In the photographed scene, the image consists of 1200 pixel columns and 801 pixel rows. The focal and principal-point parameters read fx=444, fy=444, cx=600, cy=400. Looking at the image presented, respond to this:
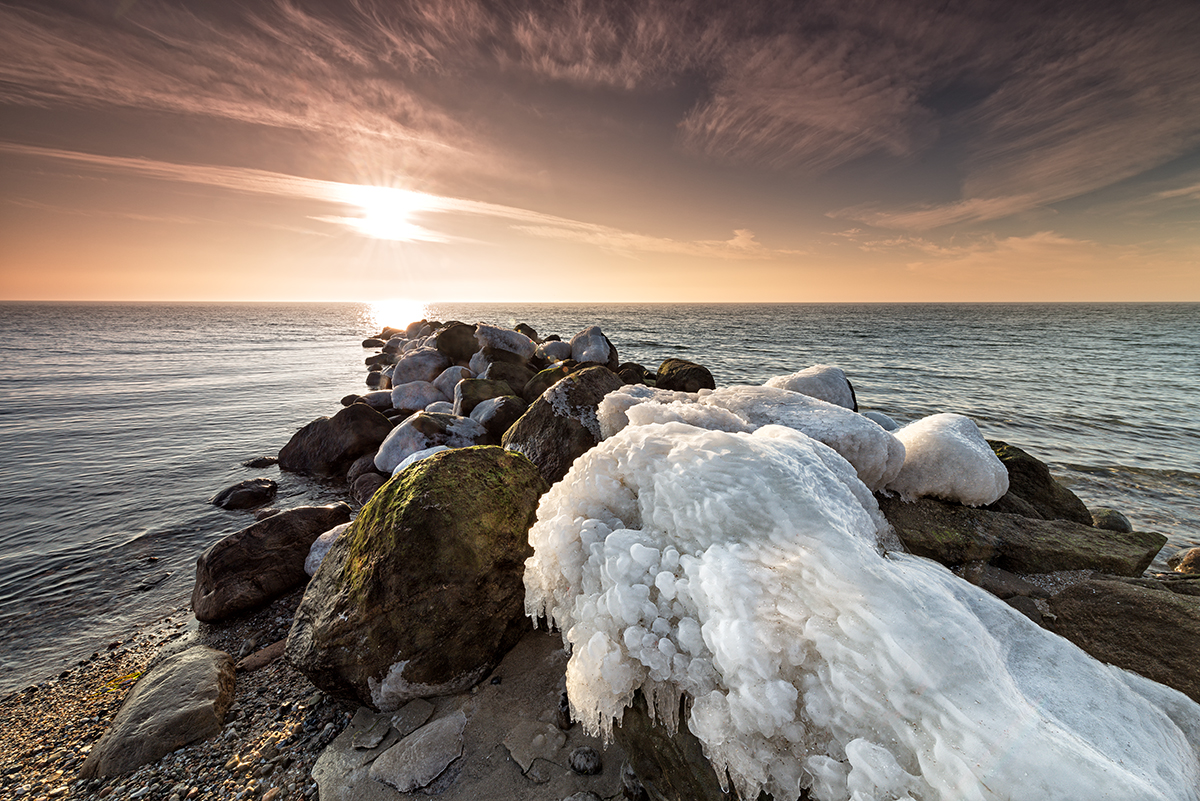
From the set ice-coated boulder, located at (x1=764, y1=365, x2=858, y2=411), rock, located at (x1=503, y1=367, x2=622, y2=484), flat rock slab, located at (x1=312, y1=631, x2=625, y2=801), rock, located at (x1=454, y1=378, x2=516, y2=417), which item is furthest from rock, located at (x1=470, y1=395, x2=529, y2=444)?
flat rock slab, located at (x1=312, y1=631, x2=625, y2=801)

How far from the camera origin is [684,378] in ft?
34.8

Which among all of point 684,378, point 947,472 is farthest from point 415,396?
point 947,472

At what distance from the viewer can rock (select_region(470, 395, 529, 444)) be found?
866 cm

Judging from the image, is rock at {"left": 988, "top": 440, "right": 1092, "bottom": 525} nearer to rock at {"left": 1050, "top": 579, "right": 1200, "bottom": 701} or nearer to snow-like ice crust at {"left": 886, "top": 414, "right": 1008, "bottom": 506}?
snow-like ice crust at {"left": 886, "top": 414, "right": 1008, "bottom": 506}

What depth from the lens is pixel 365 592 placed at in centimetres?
311

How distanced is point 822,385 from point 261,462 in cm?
1129

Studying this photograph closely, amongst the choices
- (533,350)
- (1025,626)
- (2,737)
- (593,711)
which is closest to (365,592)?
(593,711)

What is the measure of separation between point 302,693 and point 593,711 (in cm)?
269

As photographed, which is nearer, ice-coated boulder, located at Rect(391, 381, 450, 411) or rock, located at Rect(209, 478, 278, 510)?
rock, located at Rect(209, 478, 278, 510)

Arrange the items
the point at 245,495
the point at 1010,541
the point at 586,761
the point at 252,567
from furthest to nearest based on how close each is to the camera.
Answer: the point at 245,495 → the point at 252,567 → the point at 1010,541 → the point at 586,761

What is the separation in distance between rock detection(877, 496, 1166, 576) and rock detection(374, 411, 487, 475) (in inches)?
263

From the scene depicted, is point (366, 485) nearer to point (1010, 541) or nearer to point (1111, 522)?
point (1010, 541)

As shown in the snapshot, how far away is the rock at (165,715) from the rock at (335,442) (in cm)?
587

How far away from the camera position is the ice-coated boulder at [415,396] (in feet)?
41.5
